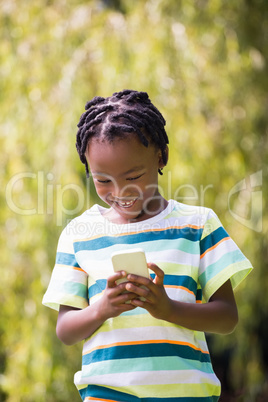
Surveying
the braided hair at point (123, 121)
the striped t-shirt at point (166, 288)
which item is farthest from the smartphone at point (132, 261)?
the braided hair at point (123, 121)

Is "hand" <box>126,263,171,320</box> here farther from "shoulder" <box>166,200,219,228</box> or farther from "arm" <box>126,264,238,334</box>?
"shoulder" <box>166,200,219,228</box>

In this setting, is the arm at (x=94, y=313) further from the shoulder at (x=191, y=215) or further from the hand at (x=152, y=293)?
the shoulder at (x=191, y=215)

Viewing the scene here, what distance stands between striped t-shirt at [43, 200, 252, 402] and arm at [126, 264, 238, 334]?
0.12 feet

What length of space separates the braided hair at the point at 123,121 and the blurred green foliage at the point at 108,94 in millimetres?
1477

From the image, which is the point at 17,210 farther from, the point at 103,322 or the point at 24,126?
the point at 103,322

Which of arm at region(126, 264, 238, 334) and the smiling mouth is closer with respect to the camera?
arm at region(126, 264, 238, 334)

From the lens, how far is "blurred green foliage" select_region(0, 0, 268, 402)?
2.84 m

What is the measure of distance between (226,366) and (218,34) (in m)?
2.30

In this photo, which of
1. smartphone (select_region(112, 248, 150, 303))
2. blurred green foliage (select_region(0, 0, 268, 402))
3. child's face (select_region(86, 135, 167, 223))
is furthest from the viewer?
blurred green foliage (select_region(0, 0, 268, 402))

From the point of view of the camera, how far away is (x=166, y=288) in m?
1.23

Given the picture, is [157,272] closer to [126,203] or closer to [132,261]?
[132,261]

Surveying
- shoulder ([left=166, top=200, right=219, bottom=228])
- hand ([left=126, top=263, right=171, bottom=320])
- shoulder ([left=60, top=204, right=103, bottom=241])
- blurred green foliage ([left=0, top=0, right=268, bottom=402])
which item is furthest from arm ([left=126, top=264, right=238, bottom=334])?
blurred green foliage ([left=0, top=0, right=268, bottom=402])

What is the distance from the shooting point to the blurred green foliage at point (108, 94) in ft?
9.32

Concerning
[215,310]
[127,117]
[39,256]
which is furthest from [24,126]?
[215,310]
